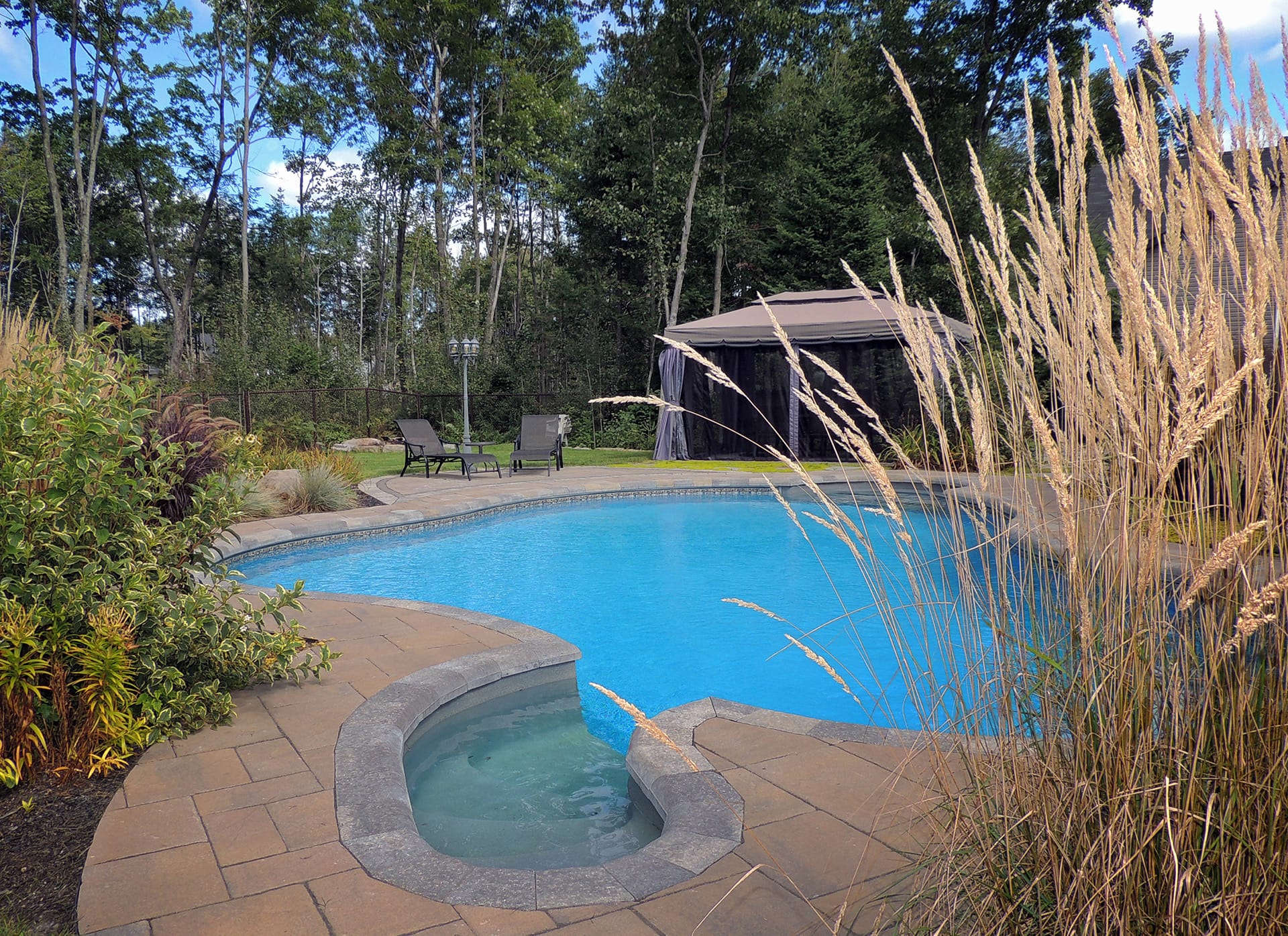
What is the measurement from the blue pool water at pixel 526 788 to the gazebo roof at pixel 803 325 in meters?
7.50

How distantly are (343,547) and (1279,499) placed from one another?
588 centimetres

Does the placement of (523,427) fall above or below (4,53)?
below

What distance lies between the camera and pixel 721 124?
16.4 m

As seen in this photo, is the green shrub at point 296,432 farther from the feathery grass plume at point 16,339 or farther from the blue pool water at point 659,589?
the feathery grass plume at point 16,339

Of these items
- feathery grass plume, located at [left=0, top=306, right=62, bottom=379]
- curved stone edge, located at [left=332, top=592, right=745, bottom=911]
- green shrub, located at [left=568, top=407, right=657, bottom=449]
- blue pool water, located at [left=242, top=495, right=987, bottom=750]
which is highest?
feathery grass plume, located at [left=0, top=306, right=62, bottom=379]

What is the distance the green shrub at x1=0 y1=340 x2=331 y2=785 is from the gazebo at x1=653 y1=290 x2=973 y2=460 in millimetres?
8396

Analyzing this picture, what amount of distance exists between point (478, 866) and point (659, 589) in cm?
369

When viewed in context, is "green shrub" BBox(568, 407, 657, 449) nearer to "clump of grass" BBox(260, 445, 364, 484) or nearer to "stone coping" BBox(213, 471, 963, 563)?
"stone coping" BBox(213, 471, 963, 563)

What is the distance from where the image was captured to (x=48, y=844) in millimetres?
1831

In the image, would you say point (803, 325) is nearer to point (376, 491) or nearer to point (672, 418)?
point (672, 418)

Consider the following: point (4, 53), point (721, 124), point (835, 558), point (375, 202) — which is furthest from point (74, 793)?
point (375, 202)

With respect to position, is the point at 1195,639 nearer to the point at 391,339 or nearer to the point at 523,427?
the point at 523,427

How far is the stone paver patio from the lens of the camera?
1.53 metres

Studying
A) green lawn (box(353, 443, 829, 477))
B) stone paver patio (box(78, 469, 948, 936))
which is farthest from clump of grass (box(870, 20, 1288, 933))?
green lawn (box(353, 443, 829, 477))
